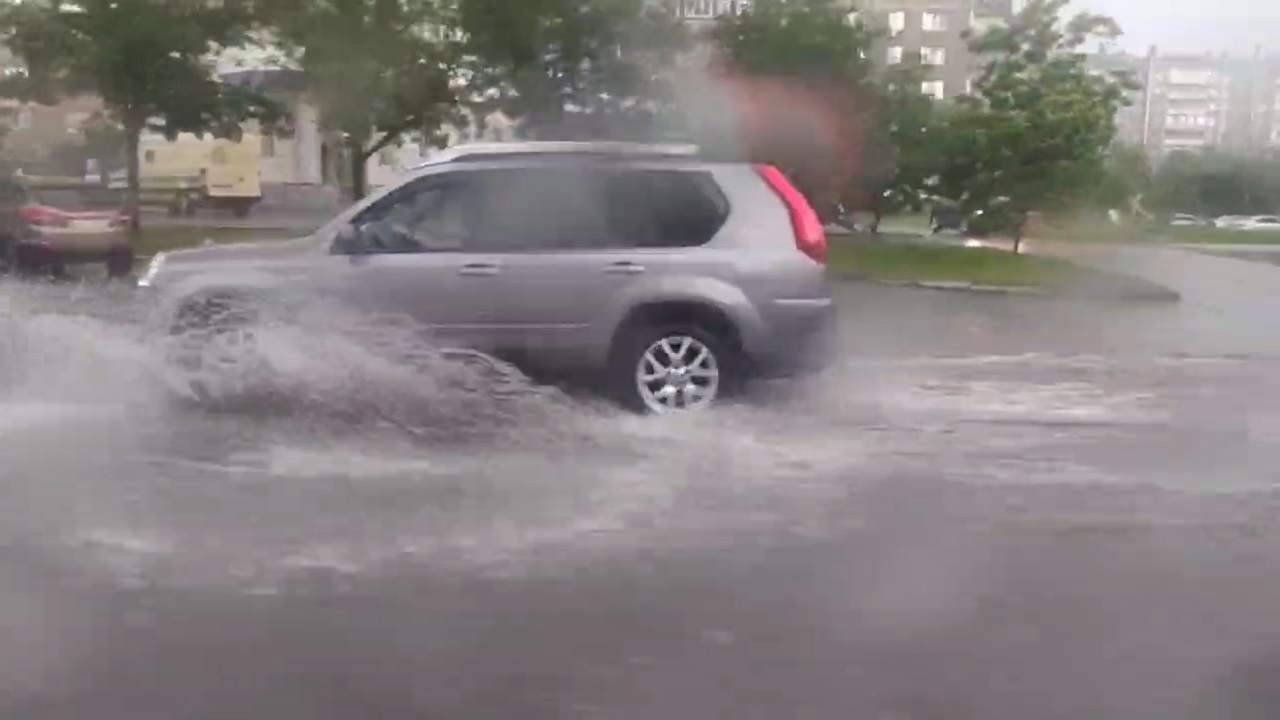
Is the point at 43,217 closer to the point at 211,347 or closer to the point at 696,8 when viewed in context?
the point at 211,347

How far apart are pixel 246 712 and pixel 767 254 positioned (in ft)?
15.7

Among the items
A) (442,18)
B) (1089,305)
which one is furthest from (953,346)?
(442,18)

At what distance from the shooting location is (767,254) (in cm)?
801

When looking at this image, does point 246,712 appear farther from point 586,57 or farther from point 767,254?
point 586,57

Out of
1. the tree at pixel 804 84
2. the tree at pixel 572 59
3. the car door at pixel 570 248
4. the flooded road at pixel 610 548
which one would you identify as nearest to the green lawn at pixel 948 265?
the tree at pixel 804 84

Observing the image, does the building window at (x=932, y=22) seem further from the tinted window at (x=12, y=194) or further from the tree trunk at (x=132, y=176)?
the tinted window at (x=12, y=194)

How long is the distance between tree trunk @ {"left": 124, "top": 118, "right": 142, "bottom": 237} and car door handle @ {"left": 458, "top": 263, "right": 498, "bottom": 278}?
387 cm

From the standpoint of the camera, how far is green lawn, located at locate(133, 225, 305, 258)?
868 cm

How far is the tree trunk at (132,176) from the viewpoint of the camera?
10.7 m

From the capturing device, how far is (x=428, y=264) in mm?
8086

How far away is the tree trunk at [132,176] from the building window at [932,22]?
22.1 ft

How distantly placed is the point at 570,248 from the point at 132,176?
4.65m

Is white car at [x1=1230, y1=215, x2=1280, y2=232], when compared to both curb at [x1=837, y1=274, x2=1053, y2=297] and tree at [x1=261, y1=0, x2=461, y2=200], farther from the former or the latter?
tree at [x1=261, y1=0, x2=461, y2=200]

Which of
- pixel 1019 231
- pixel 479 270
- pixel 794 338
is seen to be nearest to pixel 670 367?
pixel 794 338
